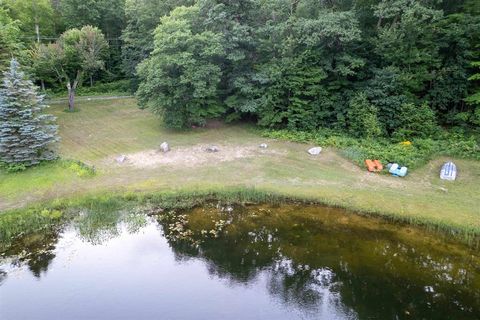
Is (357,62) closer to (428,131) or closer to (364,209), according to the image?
(428,131)

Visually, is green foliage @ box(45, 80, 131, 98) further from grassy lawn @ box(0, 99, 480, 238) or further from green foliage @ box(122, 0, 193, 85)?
grassy lawn @ box(0, 99, 480, 238)

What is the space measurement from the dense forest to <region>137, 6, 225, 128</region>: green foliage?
0.06 meters

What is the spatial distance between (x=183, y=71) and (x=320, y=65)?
7674 mm

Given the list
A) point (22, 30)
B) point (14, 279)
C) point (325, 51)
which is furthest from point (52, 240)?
point (22, 30)

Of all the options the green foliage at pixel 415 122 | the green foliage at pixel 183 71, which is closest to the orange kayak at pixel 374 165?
the green foliage at pixel 415 122

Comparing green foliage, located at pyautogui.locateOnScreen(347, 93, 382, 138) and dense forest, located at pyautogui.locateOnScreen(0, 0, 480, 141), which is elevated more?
dense forest, located at pyautogui.locateOnScreen(0, 0, 480, 141)

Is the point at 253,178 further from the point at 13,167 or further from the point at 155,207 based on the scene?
the point at 13,167

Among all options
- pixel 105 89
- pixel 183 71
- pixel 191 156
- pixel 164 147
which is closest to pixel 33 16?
pixel 105 89

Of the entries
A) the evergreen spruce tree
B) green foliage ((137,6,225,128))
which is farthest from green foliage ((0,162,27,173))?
green foliage ((137,6,225,128))

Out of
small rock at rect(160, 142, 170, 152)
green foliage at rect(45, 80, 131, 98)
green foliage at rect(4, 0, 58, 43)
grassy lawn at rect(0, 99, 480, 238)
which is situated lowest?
grassy lawn at rect(0, 99, 480, 238)

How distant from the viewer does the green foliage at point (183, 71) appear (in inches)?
800

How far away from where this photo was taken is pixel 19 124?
16.3 meters

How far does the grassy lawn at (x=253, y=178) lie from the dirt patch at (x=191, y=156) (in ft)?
0.16

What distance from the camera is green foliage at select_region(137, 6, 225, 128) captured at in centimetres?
2031
